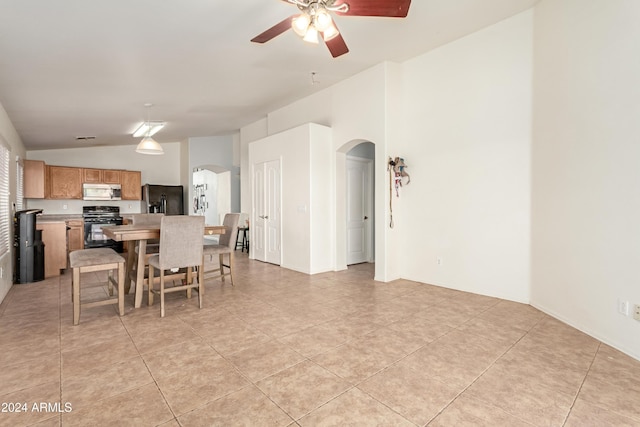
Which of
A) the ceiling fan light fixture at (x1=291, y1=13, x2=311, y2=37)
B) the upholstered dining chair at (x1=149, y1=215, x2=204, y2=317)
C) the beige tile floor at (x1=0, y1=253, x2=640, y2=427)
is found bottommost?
the beige tile floor at (x1=0, y1=253, x2=640, y2=427)

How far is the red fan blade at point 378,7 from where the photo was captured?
229 centimetres

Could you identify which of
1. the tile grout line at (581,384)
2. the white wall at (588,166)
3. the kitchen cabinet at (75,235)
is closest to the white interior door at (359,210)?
the white wall at (588,166)

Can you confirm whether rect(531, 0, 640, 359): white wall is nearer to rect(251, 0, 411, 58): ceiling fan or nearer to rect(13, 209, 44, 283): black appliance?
rect(251, 0, 411, 58): ceiling fan

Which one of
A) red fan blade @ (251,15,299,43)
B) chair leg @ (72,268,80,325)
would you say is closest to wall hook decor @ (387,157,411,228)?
red fan blade @ (251,15,299,43)

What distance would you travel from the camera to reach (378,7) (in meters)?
→ 2.35

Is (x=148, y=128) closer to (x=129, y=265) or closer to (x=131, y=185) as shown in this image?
(x=131, y=185)

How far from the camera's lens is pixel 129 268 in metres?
4.24

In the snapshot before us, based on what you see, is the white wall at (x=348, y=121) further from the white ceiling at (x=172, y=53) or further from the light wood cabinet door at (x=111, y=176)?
the light wood cabinet door at (x=111, y=176)

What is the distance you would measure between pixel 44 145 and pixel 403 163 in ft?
26.6

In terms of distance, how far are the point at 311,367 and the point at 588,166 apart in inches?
116

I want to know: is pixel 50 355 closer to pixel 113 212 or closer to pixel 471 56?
pixel 471 56

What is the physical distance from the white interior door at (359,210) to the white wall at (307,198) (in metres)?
0.61

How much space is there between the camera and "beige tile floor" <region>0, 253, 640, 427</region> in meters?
1.77

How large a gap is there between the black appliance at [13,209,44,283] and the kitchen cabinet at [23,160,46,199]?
188cm
